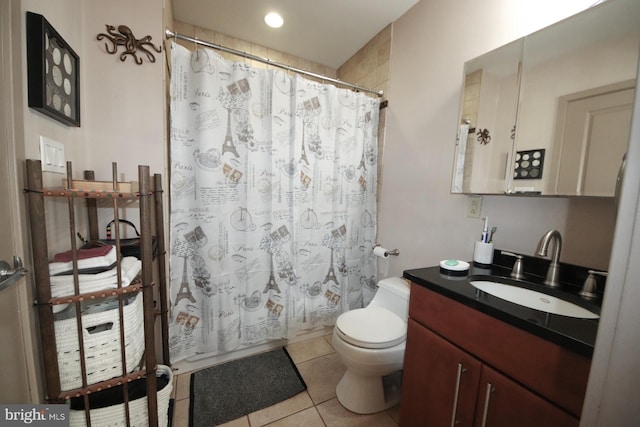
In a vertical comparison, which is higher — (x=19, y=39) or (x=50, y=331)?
(x=19, y=39)

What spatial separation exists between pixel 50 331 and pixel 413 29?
2400 mm

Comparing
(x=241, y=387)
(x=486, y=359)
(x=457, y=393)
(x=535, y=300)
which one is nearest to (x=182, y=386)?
(x=241, y=387)

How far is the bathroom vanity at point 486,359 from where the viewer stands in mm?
595

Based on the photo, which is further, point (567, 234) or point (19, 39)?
point (567, 234)

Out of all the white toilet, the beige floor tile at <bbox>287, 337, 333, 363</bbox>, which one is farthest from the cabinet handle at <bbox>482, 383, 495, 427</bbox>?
the beige floor tile at <bbox>287, 337, 333, 363</bbox>

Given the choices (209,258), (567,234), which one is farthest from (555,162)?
(209,258)

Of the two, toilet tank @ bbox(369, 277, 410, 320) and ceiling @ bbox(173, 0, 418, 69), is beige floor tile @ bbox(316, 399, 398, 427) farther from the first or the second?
ceiling @ bbox(173, 0, 418, 69)

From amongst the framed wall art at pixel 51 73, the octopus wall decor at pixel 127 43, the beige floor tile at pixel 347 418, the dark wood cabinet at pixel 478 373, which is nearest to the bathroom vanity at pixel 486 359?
the dark wood cabinet at pixel 478 373

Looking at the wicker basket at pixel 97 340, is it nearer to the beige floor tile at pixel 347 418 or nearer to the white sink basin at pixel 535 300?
the beige floor tile at pixel 347 418

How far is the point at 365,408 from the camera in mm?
1307

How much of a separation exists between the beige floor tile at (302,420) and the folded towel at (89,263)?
1116 millimetres

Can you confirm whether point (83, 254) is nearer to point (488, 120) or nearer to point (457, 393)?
point (457, 393)

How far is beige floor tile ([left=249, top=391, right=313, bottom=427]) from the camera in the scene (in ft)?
4.08

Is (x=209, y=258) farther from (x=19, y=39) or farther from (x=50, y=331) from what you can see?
(x=19, y=39)
